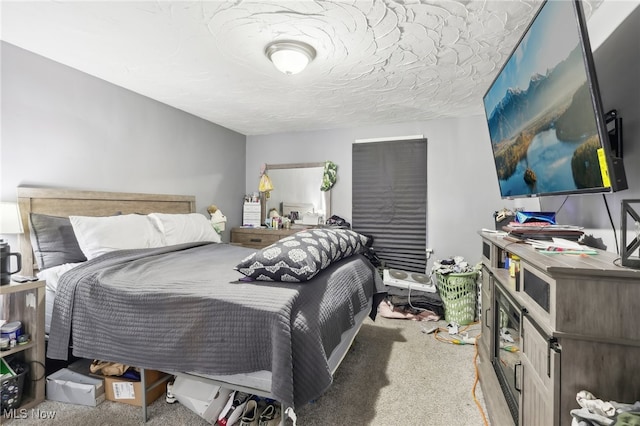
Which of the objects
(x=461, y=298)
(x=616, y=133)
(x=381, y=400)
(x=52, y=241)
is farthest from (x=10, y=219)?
(x=461, y=298)

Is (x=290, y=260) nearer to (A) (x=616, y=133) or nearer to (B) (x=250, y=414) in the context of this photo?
(B) (x=250, y=414)

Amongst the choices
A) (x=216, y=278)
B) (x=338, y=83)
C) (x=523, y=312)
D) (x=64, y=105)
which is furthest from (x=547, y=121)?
(x=64, y=105)

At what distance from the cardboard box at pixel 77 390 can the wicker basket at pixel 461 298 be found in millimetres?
2943

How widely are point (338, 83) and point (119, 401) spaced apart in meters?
2.83

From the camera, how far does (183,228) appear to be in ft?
9.39

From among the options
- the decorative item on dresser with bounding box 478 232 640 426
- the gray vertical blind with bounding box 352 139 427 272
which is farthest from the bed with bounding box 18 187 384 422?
the gray vertical blind with bounding box 352 139 427 272

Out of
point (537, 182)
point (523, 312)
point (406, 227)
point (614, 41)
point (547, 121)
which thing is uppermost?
point (614, 41)

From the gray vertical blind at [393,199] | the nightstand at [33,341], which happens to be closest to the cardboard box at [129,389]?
the nightstand at [33,341]

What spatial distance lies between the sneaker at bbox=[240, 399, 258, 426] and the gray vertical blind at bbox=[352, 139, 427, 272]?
8.45ft

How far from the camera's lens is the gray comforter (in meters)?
1.26

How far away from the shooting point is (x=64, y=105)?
234cm

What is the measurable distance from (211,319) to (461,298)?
2549mm

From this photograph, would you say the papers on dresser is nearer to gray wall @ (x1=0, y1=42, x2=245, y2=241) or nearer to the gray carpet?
the gray carpet

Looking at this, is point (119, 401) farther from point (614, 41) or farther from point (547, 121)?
point (614, 41)
